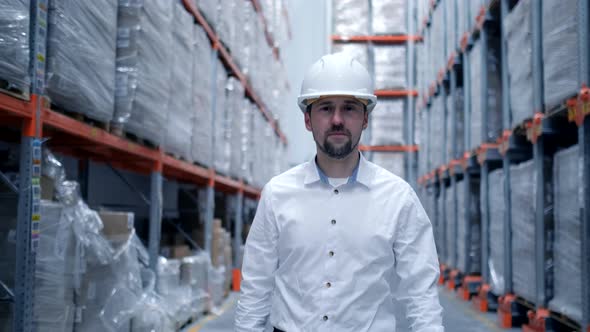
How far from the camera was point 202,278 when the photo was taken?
611cm

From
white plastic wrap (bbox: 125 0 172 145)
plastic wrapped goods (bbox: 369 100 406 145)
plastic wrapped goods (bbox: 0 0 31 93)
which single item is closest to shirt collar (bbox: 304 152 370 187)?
plastic wrapped goods (bbox: 0 0 31 93)

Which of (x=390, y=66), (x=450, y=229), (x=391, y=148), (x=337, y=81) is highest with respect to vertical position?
(x=390, y=66)

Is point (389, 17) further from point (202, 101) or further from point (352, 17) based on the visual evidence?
point (202, 101)

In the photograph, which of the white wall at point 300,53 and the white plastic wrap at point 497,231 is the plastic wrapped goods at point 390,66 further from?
the white plastic wrap at point 497,231

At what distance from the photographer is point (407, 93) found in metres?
12.0

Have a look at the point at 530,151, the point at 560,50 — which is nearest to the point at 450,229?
the point at 530,151

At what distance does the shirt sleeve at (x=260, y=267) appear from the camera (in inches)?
83.7

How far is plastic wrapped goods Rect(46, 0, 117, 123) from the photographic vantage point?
3143 mm

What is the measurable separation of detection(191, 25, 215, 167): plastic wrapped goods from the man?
12.5ft

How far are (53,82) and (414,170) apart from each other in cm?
962

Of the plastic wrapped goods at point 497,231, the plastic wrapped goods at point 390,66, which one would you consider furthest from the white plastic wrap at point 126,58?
the plastic wrapped goods at point 390,66

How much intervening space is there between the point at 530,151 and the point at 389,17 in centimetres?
685

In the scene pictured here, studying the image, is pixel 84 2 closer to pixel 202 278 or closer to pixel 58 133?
pixel 58 133

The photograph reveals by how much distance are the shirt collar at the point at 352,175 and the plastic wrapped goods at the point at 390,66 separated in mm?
10182
